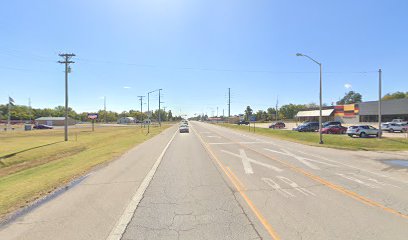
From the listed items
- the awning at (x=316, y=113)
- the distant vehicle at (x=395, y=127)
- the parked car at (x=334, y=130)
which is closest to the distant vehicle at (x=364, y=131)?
the parked car at (x=334, y=130)

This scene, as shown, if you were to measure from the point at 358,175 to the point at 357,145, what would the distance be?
19.0 metres

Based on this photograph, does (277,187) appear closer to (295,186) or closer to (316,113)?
(295,186)

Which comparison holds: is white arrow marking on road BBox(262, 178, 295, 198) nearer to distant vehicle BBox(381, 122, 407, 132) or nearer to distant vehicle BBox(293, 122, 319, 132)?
distant vehicle BBox(381, 122, 407, 132)

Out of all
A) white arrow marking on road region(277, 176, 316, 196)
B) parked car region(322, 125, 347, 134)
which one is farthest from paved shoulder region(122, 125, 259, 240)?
parked car region(322, 125, 347, 134)

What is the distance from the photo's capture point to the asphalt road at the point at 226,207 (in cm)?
626

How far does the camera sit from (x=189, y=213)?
754cm

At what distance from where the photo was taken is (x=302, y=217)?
711 cm

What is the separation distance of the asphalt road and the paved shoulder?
0.02m

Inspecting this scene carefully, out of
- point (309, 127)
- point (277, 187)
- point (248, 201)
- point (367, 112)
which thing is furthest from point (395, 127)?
point (248, 201)

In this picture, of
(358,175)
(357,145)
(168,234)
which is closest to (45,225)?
(168,234)

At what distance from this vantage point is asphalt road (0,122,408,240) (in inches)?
247

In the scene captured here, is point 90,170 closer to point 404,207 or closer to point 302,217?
point 302,217

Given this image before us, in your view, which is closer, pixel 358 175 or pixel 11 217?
pixel 11 217

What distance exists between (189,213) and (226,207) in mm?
1014
